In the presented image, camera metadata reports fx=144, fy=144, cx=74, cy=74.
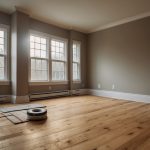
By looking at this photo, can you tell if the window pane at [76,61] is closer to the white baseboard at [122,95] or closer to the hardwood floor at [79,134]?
the white baseboard at [122,95]

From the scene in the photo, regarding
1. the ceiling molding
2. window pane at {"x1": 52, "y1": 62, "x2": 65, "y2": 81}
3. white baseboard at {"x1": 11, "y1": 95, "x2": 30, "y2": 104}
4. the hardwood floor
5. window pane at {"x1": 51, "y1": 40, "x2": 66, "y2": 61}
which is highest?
the ceiling molding

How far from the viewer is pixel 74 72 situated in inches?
239

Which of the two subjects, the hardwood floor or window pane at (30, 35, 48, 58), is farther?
window pane at (30, 35, 48, 58)

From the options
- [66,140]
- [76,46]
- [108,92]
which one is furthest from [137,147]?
[76,46]

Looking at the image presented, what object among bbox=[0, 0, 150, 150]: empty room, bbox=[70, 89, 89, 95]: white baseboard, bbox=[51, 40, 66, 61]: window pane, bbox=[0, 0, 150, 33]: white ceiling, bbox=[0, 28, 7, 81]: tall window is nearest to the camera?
bbox=[0, 0, 150, 150]: empty room

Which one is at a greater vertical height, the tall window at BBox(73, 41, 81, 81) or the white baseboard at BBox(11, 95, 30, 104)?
the tall window at BBox(73, 41, 81, 81)

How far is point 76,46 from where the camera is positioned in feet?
20.1

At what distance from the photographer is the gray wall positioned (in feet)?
14.5

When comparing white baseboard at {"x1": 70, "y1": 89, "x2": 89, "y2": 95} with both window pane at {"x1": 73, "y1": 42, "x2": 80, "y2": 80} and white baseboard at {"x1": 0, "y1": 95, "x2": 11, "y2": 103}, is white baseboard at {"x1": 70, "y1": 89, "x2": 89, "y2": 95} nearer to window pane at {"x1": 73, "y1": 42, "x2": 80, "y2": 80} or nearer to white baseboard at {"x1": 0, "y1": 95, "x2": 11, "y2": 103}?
window pane at {"x1": 73, "y1": 42, "x2": 80, "y2": 80}

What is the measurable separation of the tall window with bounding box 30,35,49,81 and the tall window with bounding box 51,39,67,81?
29 centimetres

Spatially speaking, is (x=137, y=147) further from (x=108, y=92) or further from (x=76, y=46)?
(x=76, y=46)

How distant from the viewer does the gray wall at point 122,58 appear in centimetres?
443

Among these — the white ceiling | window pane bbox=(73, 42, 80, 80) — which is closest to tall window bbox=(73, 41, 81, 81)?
window pane bbox=(73, 42, 80, 80)

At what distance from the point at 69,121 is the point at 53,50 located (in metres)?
3.37
